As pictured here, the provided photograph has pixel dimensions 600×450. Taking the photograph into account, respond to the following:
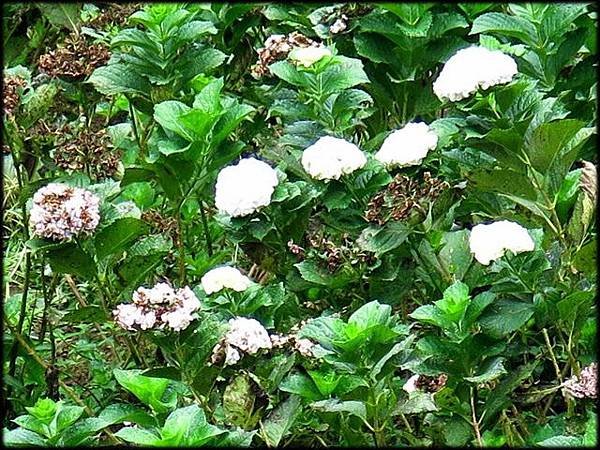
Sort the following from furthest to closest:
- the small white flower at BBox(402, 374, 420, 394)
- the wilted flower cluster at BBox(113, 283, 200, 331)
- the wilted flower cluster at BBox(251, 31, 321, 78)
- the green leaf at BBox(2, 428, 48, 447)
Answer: the wilted flower cluster at BBox(251, 31, 321, 78) → the small white flower at BBox(402, 374, 420, 394) → the wilted flower cluster at BBox(113, 283, 200, 331) → the green leaf at BBox(2, 428, 48, 447)

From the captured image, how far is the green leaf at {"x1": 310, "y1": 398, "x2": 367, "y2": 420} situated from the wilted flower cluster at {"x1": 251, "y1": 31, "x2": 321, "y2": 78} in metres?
0.71

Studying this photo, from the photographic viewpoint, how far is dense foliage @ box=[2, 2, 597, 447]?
1284mm

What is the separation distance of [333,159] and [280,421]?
40 centimetres

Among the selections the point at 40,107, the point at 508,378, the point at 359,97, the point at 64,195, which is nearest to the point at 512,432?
the point at 508,378

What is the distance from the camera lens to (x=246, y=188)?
1.50 meters

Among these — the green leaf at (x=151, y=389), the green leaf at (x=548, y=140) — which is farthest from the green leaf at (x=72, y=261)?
the green leaf at (x=548, y=140)

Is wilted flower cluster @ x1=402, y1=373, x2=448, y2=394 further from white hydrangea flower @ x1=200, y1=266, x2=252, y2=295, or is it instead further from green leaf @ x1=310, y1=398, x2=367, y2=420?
white hydrangea flower @ x1=200, y1=266, x2=252, y2=295

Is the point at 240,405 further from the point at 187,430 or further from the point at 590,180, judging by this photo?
the point at 590,180

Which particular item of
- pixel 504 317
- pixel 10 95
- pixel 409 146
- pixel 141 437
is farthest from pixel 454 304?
pixel 10 95

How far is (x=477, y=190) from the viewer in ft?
4.80

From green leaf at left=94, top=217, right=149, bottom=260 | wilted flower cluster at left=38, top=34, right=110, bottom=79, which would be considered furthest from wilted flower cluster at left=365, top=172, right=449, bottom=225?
wilted flower cluster at left=38, top=34, right=110, bottom=79

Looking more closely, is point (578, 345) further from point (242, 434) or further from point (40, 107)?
point (40, 107)

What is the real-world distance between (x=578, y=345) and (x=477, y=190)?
0.88 feet

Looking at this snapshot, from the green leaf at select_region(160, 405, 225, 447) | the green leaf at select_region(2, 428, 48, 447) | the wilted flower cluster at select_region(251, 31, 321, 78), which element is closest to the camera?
the green leaf at select_region(160, 405, 225, 447)
